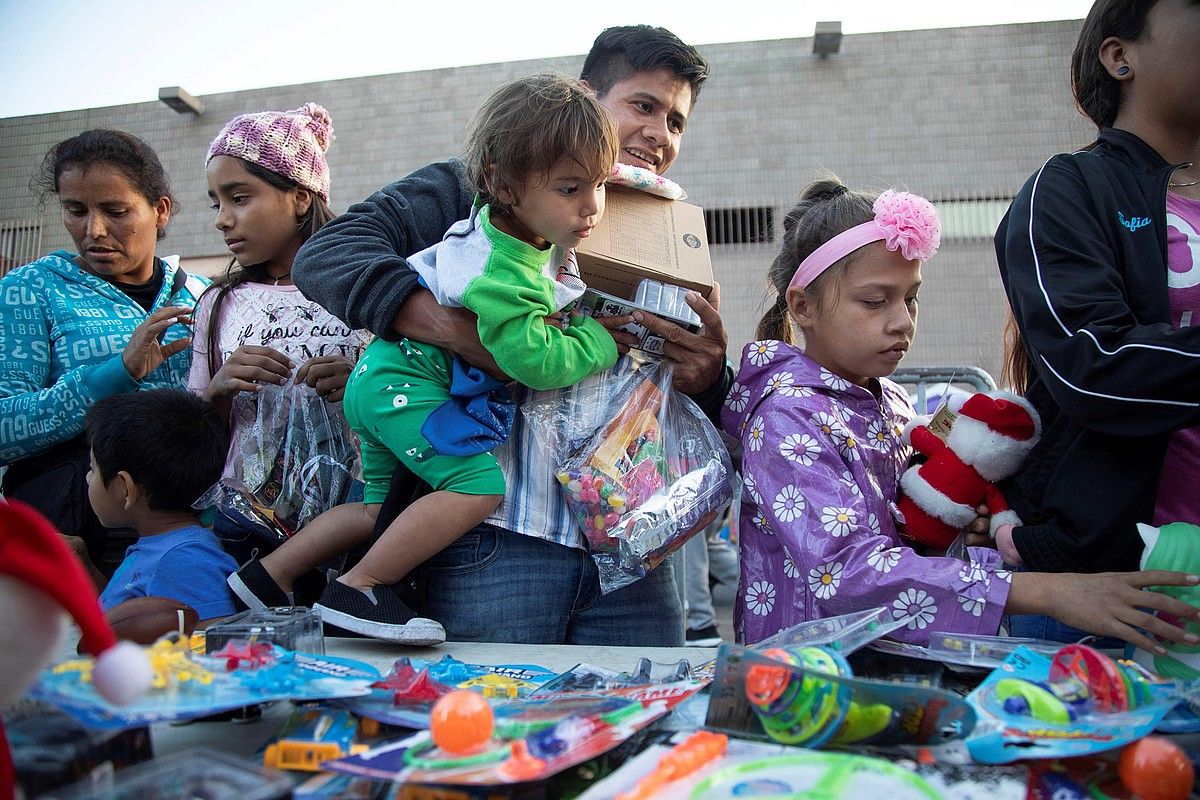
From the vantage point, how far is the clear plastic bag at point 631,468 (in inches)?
66.6

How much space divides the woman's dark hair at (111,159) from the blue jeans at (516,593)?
1.51 m

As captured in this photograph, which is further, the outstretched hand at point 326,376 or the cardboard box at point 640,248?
the outstretched hand at point 326,376

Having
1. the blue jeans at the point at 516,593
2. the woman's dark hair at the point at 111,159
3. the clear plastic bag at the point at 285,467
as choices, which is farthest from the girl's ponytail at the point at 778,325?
the woman's dark hair at the point at 111,159

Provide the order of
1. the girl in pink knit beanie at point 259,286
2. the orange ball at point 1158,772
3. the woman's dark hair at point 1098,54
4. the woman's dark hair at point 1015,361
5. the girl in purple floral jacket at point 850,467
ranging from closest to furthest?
the orange ball at point 1158,772, the girl in purple floral jacket at point 850,467, the woman's dark hair at point 1098,54, the woman's dark hair at point 1015,361, the girl in pink knit beanie at point 259,286

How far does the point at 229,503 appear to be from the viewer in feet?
6.69

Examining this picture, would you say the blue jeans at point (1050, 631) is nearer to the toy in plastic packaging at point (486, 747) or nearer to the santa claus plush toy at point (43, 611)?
the toy in plastic packaging at point (486, 747)

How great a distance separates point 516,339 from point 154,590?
0.91 m

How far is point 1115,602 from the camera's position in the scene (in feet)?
4.18

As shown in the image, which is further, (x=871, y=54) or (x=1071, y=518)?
(x=871, y=54)

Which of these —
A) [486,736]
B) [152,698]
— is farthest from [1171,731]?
[152,698]

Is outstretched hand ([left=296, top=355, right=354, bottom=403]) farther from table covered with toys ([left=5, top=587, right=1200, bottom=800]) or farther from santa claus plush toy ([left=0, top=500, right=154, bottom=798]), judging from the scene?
santa claus plush toy ([left=0, top=500, right=154, bottom=798])

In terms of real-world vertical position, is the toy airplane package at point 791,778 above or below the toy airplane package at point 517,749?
below

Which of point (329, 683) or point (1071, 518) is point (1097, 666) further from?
point (329, 683)

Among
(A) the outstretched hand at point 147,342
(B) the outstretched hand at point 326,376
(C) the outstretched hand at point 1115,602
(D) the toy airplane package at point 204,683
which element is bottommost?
(D) the toy airplane package at point 204,683
